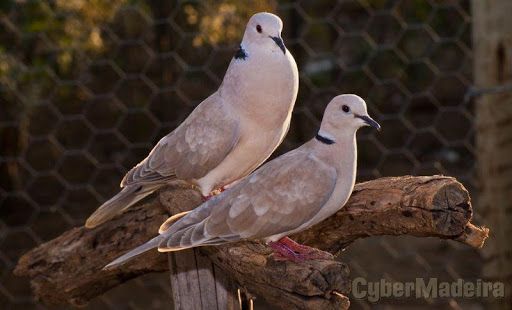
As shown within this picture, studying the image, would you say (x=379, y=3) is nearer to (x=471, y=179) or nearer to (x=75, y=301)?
(x=471, y=179)

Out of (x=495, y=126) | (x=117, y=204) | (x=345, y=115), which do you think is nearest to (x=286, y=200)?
(x=345, y=115)

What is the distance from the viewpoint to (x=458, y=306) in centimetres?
292

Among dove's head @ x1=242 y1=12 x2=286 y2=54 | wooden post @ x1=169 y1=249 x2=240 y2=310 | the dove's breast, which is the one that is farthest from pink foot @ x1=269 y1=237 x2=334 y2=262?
dove's head @ x1=242 y1=12 x2=286 y2=54

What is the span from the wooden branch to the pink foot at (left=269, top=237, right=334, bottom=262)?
0.02 meters

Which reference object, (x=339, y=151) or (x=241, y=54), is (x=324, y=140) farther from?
(x=241, y=54)

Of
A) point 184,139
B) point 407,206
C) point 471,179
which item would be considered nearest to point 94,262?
point 184,139

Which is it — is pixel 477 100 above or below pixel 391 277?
above

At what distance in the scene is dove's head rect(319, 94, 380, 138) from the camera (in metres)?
1.66

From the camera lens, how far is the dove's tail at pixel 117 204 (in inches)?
76.2

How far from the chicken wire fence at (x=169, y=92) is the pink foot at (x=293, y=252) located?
1.26m

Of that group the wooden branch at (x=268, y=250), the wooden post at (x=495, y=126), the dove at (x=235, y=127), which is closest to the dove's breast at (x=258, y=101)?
the dove at (x=235, y=127)

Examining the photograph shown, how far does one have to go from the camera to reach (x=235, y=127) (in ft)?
6.06

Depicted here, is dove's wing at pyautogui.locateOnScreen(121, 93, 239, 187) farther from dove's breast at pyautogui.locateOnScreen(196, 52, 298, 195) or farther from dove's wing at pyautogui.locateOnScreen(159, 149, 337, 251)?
Result: dove's wing at pyautogui.locateOnScreen(159, 149, 337, 251)

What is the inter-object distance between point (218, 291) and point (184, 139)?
0.34 metres
